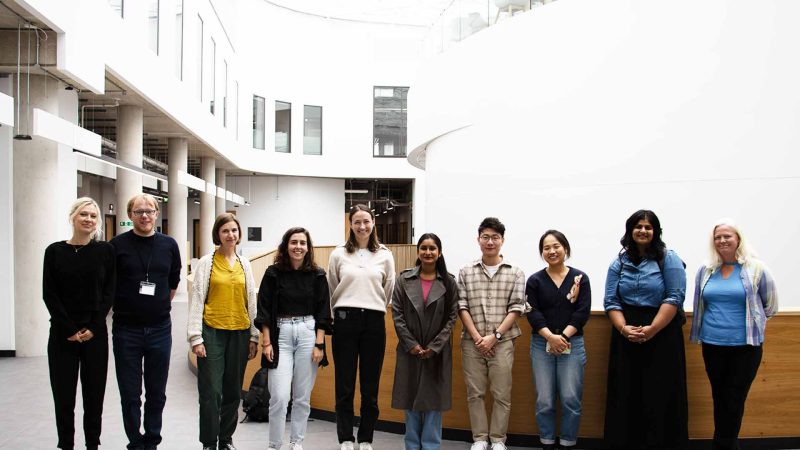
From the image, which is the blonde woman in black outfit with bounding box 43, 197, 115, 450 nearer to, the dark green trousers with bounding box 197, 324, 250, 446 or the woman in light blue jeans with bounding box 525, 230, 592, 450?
the dark green trousers with bounding box 197, 324, 250, 446

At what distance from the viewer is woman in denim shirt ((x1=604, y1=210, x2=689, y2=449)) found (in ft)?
15.6

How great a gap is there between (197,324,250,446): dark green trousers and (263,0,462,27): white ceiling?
27744 millimetres

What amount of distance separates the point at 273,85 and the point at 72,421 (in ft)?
87.8

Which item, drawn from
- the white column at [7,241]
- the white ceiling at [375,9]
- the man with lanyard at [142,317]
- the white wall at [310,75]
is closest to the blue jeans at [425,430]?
the man with lanyard at [142,317]

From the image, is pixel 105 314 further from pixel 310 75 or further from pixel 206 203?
pixel 310 75

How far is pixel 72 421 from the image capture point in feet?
15.4

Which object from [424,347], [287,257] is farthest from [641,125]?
[287,257]

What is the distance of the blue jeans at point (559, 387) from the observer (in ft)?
16.2

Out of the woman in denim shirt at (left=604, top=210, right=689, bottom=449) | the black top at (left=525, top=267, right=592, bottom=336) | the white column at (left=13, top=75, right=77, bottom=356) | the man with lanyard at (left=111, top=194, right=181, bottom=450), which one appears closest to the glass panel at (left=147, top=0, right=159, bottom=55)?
→ the white column at (left=13, top=75, right=77, bottom=356)

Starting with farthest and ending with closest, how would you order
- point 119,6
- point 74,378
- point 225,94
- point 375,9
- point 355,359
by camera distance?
point 375,9 < point 225,94 < point 119,6 < point 355,359 < point 74,378

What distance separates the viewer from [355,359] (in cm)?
506

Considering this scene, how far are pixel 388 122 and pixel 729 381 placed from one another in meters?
27.8

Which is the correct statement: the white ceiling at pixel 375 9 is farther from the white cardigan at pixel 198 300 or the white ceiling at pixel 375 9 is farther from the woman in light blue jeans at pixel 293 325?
the white cardigan at pixel 198 300

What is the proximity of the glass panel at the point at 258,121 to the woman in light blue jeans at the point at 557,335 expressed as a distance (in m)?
25.7
